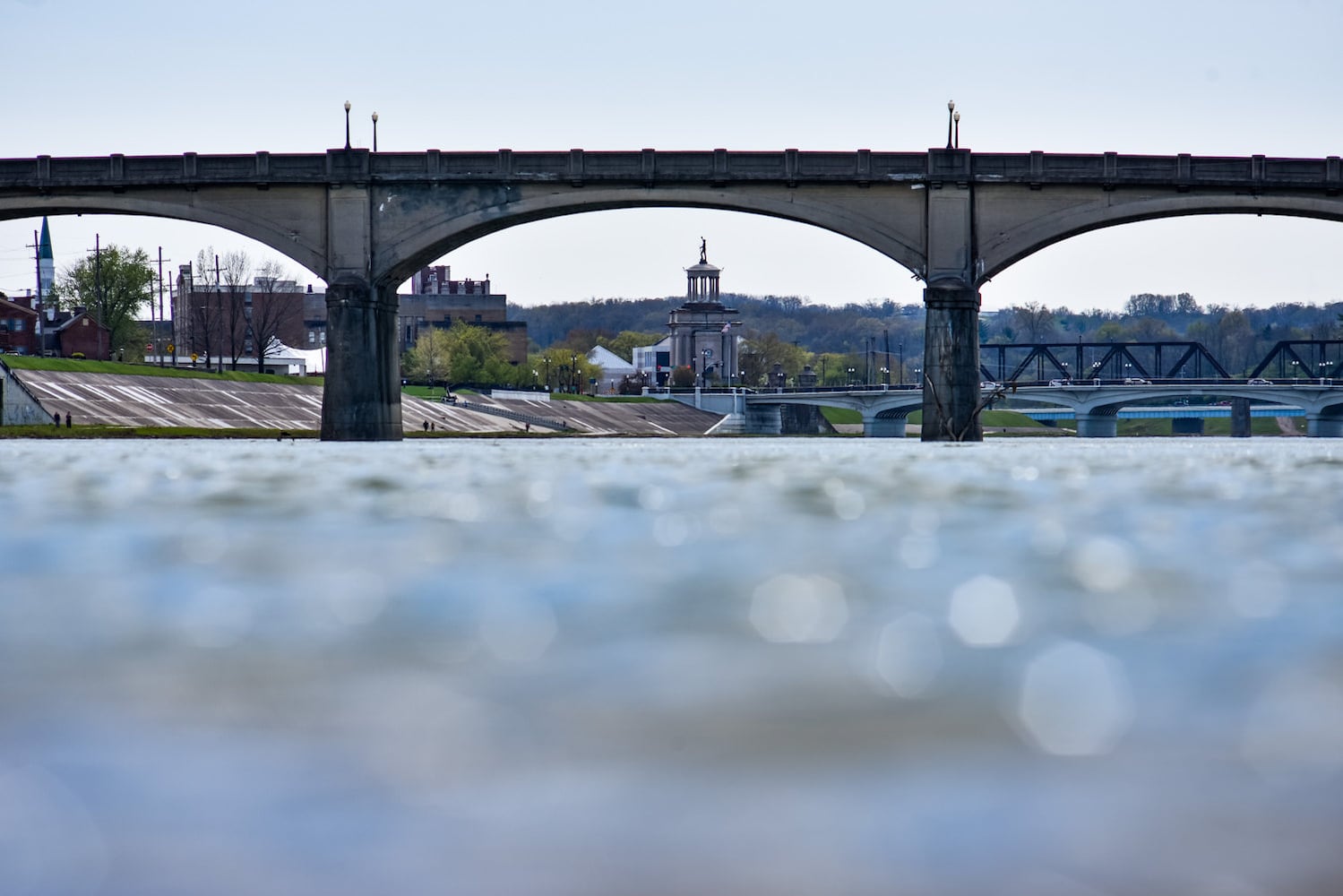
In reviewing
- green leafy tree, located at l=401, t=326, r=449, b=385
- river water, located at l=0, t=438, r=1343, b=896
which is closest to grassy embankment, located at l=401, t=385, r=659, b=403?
green leafy tree, located at l=401, t=326, r=449, b=385

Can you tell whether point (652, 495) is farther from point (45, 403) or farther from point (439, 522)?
point (45, 403)

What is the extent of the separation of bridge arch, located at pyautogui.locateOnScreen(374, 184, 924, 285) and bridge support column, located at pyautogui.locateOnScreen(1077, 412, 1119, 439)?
286ft

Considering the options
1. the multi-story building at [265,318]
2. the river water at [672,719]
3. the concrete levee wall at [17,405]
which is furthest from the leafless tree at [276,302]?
the river water at [672,719]

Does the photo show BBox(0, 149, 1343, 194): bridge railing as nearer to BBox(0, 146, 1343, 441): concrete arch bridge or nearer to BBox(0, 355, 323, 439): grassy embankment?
BBox(0, 146, 1343, 441): concrete arch bridge

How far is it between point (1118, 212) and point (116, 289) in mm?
85662

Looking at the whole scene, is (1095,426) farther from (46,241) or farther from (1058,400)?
(46,241)

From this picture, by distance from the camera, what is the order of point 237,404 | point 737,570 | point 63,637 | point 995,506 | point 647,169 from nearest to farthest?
point 63,637, point 737,570, point 995,506, point 647,169, point 237,404

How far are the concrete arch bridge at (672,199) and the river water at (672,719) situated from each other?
47.7 metres

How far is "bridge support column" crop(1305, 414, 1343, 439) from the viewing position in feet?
443

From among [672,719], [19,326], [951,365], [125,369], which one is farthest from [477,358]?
[672,719]

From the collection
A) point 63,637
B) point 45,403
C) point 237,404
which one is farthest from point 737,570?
point 237,404

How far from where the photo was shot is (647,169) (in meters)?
57.0

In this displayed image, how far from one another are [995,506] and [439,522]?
18.4 feet

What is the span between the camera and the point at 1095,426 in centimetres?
14300
